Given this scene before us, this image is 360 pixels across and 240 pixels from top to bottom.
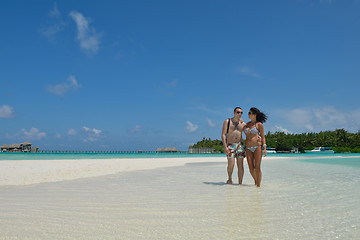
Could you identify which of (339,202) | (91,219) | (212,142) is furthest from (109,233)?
(212,142)

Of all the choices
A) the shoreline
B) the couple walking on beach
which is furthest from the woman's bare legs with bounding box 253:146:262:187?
the shoreline

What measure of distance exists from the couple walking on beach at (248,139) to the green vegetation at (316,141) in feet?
383

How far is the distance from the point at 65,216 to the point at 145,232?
1523mm

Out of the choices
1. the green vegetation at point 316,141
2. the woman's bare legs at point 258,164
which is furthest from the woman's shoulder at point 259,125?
the green vegetation at point 316,141

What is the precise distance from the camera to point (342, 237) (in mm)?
3188

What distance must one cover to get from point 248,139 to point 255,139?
218 millimetres

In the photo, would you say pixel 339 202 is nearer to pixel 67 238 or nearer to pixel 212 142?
pixel 67 238

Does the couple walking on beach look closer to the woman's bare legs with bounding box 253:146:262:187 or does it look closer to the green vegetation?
the woman's bare legs with bounding box 253:146:262:187

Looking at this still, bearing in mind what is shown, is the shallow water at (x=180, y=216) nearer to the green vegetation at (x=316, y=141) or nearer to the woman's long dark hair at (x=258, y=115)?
the woman's long dark hair at (x=258, y=115)

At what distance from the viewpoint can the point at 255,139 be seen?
Result: 25.3 feet

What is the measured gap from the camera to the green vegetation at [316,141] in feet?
396

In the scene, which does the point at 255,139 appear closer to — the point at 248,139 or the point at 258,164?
the point at 248,139

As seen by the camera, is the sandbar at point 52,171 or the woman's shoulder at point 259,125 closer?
the woman's shoulder at point 259,125

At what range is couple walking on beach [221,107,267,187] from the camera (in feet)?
25.4
